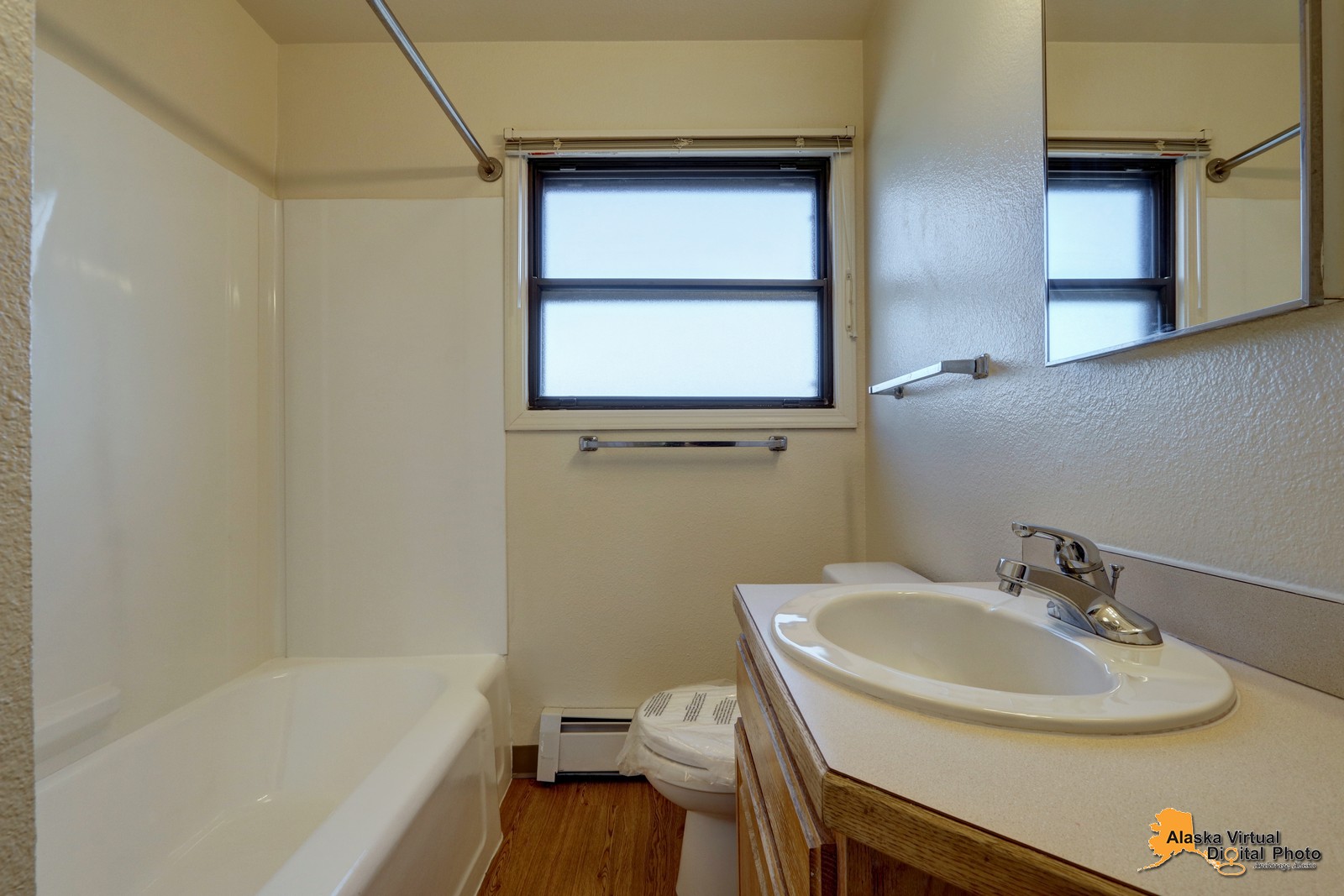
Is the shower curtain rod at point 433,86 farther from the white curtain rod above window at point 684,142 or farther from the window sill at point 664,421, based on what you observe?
the window sill at point 664,421

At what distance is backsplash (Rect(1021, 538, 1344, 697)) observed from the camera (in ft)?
1.80

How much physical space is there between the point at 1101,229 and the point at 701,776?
4.05ft

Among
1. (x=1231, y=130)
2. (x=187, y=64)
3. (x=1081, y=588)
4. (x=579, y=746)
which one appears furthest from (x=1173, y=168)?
(x=187, y=64)

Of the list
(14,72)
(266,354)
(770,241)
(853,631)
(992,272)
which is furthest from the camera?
(770,241)

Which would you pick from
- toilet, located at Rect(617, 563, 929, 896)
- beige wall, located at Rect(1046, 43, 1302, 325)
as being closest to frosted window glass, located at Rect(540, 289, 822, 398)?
toilet, located at Rect(617, 563, 929, 896)

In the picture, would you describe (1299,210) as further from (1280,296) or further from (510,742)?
(510,742)

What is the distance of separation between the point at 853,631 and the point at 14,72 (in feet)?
3.33

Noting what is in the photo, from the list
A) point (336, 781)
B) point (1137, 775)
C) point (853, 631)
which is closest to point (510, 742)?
point (336, 781)

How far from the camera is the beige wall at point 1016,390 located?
59 centimetres

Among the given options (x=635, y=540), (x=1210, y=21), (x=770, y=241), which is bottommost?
(x=635, y=540)

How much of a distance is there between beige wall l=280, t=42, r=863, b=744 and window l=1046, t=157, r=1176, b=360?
1007 mm

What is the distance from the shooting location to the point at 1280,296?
581mm

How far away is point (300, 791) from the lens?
156cm

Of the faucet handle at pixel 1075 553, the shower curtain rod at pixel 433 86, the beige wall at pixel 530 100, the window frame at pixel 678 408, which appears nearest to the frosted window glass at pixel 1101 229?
the faucet handle at pixel 1075 553
